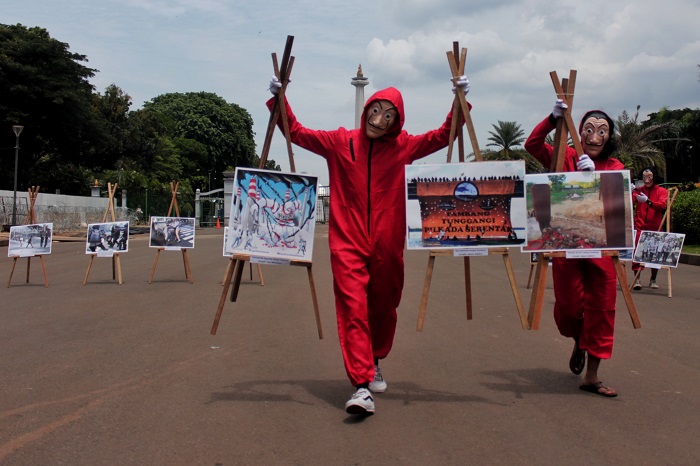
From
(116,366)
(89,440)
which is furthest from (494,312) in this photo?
(89,440)

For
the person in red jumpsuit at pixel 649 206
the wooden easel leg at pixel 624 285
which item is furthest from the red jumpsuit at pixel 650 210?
the wooden easel leg at pixel 624 285

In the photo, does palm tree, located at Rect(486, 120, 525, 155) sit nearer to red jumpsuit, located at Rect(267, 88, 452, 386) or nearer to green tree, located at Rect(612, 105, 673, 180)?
green tree, located at Rect(612, 105, 673, 180)

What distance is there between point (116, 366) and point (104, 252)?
25.9ft

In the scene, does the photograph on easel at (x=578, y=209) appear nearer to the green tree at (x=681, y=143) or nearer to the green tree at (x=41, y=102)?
the green tree at (x=41, y=102)

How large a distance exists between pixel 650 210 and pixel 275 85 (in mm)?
9474

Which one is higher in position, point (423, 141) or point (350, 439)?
point (423, 141)

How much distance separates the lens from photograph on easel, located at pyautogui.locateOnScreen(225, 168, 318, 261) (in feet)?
18.2

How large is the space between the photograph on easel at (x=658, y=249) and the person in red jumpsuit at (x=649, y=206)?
14 centimetres

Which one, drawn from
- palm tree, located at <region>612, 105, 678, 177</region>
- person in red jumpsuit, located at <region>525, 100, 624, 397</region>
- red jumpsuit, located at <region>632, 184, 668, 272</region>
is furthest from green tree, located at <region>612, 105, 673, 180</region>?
person in red jumpsuit, located at <region>525, 100, 624, 397</region>

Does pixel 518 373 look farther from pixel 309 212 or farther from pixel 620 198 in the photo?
pixel 309 212

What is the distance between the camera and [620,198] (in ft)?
17.7

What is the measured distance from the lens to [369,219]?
5070 millimetres

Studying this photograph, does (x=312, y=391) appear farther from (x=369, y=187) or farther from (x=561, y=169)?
(x=561, y=169)

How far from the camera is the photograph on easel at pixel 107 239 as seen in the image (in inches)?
539
